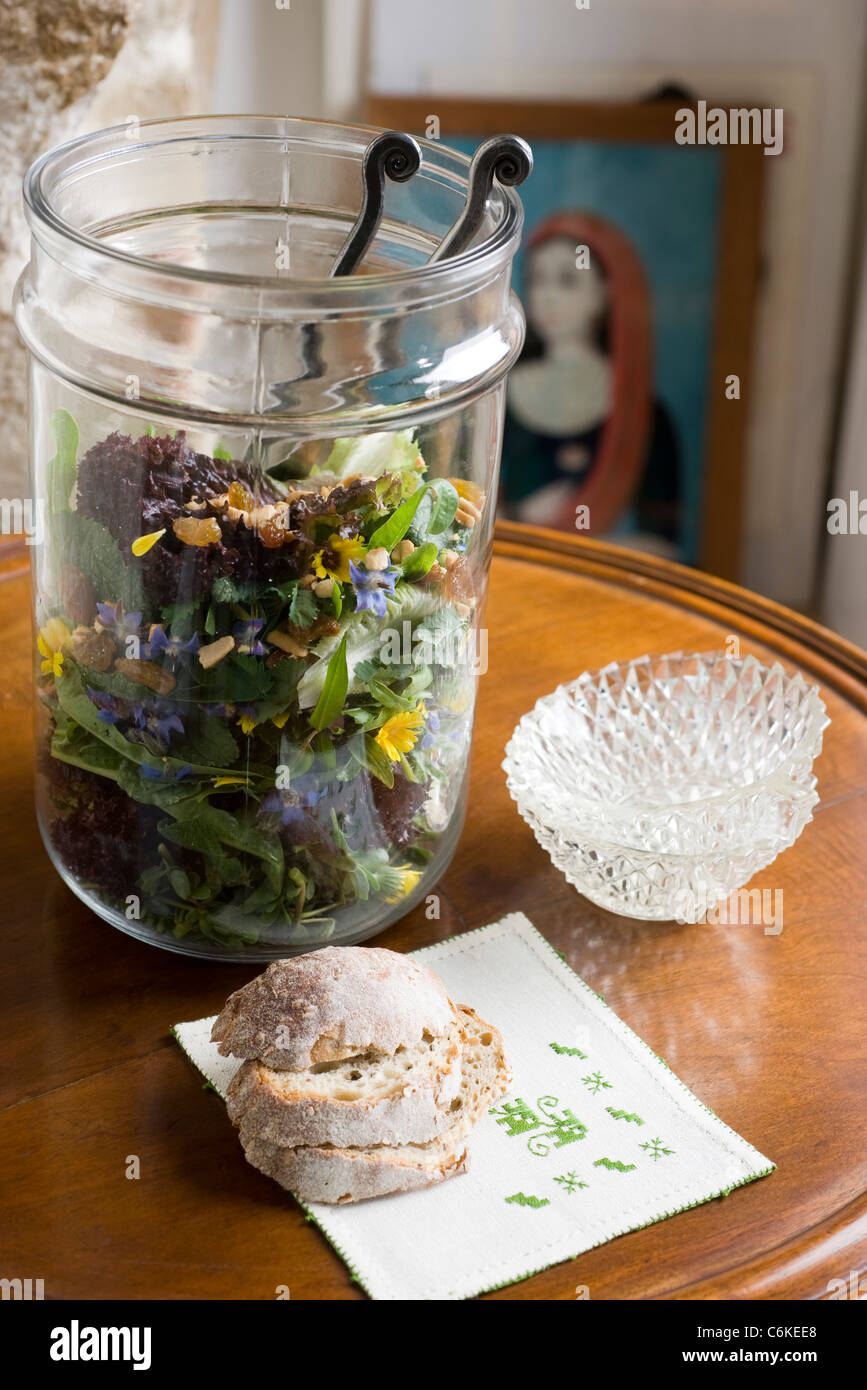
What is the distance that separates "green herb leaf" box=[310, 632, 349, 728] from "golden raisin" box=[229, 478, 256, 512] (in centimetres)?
8

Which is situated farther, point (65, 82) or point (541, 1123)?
point (65, 82)

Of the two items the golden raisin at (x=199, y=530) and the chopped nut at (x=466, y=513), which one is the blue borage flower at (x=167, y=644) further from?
the chopped nut at (x=466, y=513)

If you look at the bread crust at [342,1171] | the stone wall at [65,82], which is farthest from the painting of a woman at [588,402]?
the bread crust at [342,1171]

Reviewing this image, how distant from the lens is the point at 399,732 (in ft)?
2.51

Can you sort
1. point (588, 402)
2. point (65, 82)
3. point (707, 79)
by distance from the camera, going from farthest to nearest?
point (588, 402), point (707, 79), point (65, 82)

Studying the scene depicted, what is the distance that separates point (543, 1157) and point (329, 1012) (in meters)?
0.12

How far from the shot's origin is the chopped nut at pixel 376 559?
720 mm

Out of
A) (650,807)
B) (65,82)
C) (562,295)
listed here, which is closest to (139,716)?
(650,807)

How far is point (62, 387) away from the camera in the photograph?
748 millimetres

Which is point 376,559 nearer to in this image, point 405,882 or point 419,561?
point 419,561

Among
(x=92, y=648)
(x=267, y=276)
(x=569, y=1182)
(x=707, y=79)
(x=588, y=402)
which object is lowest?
(x=569, y=1182)

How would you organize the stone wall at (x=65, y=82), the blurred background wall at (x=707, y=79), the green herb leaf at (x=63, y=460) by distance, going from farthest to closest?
the blurred background wall at (x=707, y=79), the stone wall at (x=65, y=82), the green herb leaf at (x=63, y=460)

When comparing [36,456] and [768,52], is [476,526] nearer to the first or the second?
[36,456]

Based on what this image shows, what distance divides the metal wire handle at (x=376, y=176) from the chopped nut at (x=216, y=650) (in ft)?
0.76
